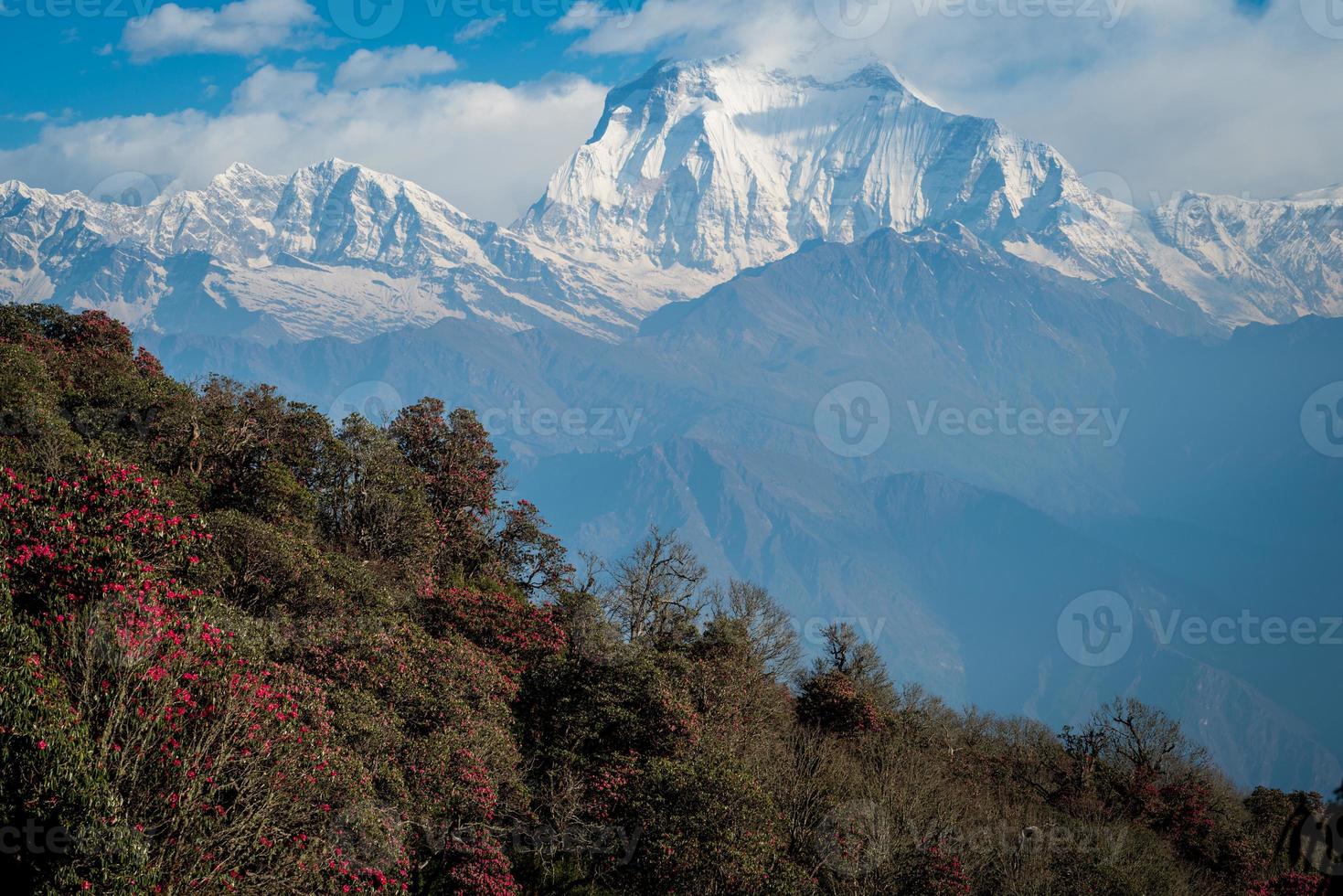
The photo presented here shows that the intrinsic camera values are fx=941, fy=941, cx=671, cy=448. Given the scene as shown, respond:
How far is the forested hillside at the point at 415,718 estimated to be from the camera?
64.7ft

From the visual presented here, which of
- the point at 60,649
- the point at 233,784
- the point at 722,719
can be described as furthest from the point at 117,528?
the point at 722,719

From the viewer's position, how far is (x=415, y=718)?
1287 inches

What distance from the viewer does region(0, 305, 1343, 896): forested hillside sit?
19719mm
